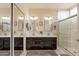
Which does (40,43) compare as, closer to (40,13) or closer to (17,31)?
(40,13)

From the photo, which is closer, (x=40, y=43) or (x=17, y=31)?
(x=17, y=31)

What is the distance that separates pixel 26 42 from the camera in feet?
13.3

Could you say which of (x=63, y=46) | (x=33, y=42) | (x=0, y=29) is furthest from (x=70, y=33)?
(x=0, y=29)

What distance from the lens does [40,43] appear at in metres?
4.04

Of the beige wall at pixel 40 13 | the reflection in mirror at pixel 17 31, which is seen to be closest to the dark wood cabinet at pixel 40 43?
the beige wall at pixel 40 13

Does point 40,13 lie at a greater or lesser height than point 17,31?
greater

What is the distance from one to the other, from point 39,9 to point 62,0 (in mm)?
2730

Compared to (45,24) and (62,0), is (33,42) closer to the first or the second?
(45,24)

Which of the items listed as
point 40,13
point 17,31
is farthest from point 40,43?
point 17,31

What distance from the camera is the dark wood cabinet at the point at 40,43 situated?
3997 millimetres

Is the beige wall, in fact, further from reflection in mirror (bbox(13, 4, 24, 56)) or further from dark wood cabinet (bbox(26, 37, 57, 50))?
reflection in mirror (bbox(13, 4, 24, 56))

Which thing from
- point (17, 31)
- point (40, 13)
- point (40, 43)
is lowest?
point (40, 43)

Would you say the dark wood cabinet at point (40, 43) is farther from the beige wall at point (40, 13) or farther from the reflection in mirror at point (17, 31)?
the reflection in mirror at point (17, 31)

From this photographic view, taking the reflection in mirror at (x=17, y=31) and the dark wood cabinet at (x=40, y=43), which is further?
the dark wood cabinet at (x=40, y=43)
